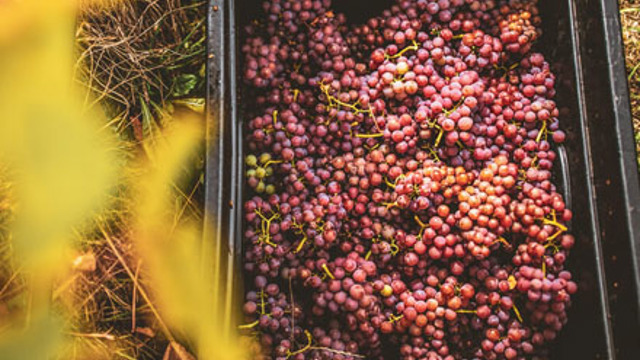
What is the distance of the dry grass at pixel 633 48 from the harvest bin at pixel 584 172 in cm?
57

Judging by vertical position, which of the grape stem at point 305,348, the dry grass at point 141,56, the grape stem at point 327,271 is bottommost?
the grape stem at point 305,348

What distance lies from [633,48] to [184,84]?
1491 mm

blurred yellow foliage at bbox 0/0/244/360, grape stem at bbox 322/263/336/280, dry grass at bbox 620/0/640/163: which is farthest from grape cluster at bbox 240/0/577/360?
dry grass at bbox 620/0/640/163

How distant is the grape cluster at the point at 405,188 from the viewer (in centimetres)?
113

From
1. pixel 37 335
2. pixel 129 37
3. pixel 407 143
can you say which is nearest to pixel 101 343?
pixel 37 335

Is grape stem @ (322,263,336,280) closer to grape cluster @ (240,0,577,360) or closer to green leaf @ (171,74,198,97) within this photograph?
grape cluster @ (240,0,577,360)

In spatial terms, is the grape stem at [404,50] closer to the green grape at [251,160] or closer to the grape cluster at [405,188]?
the grape cluster at [405,188]

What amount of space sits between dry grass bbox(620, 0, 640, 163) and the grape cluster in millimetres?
602

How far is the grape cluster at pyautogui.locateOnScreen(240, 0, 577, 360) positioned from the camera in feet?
3.69

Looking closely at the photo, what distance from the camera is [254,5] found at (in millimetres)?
1286

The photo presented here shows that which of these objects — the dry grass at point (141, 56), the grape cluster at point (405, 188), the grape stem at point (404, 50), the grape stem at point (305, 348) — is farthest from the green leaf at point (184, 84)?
the grape stem at point (305, 348)

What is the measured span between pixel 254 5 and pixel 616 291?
113 cm

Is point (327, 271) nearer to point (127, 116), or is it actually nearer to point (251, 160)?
point (251, 160)

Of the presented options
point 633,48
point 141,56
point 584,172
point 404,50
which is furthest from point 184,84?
point 633,48
